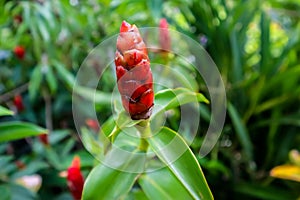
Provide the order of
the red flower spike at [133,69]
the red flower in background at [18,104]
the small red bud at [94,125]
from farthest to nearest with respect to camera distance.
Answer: the red flower in background at [18,104], the small red bud at [94,125], the red flower spike at [133,69]

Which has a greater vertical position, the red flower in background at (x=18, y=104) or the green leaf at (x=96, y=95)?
the green leaf at (x=96, y=95)

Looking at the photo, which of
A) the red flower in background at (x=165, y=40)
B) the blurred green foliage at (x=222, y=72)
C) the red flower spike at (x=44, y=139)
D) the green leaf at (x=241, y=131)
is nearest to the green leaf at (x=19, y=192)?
the red flower spike at (x=44, y=139)

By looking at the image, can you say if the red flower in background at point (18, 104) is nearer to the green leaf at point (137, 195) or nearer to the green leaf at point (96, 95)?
the green leaf at point (96, 95)

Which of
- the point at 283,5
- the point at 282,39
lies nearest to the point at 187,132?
the point at 282,39

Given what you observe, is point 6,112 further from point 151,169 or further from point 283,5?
point 283,5

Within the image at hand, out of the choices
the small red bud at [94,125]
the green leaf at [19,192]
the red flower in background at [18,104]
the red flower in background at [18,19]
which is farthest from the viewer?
the red flower in background at [18,19]

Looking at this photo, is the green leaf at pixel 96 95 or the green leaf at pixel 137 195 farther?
the green leaf at pixel 96 95

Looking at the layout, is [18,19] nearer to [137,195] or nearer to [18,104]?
[18,104]

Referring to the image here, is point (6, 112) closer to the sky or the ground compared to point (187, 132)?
closer to the sky
